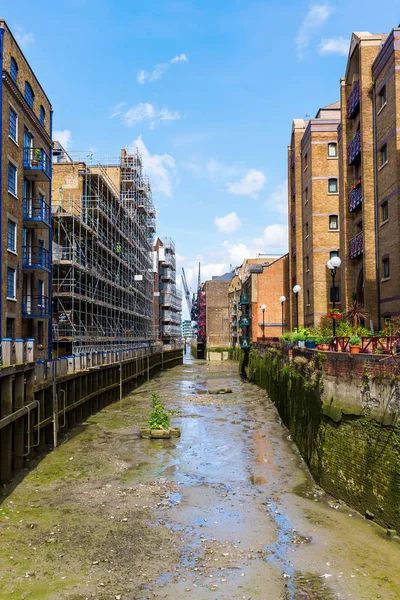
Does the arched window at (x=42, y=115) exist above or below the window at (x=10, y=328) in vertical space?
above

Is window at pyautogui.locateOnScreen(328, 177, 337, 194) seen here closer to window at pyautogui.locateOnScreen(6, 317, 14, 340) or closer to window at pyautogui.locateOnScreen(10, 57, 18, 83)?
window at pyautogui.locateOnScreen(10, 57, 18, 83)

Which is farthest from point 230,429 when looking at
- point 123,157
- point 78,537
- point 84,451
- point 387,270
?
point 123,157

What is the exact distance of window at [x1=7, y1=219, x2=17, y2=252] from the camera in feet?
89.1

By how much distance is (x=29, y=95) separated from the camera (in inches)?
1184

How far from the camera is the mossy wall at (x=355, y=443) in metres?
12.1

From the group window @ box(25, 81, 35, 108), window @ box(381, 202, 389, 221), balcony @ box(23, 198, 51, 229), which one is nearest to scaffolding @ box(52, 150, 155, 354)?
balcony @ box(23, 198, 51, 229)

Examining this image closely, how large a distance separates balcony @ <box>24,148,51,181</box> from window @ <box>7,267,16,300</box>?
5773mm

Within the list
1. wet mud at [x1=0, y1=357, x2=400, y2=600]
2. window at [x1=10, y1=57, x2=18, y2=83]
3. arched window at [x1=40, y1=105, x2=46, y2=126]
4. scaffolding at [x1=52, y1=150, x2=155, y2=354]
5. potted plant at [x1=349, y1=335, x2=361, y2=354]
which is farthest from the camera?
scaffolding at [x1=52, y1=150, x2=155, y2=354]

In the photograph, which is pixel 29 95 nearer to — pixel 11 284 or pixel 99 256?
pixel 11 284

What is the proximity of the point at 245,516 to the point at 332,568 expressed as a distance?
3391mm

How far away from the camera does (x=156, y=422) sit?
79.3 feet

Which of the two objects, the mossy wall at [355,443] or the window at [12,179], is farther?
the window at [12,179]

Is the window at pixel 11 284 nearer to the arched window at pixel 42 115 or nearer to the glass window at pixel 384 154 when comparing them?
the arched window at pixel 42 115

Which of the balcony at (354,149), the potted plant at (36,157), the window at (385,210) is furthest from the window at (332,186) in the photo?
the potted plant at (36,157)
